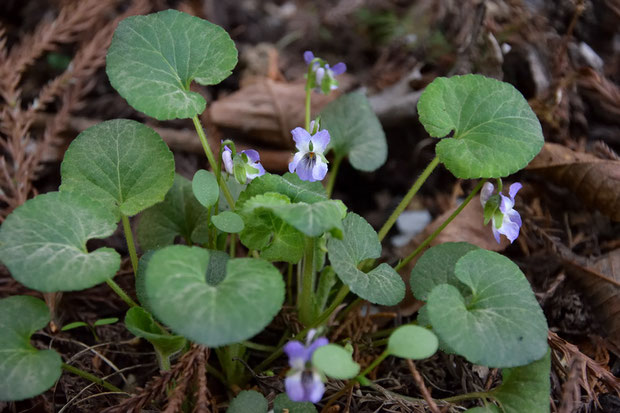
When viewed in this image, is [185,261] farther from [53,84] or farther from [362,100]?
[53,84]

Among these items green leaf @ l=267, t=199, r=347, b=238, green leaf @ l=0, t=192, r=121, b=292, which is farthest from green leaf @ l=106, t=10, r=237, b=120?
green leaf @ l=267, t=199, r=347, b=238

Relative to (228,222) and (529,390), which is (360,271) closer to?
(228,222)

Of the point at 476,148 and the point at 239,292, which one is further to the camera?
the point at 476,148

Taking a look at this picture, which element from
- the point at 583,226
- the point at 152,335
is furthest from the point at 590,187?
the point at 152,335

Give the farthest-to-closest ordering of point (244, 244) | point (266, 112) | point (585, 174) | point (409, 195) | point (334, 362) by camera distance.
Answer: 1. point (266, 112)
2. point (585, 174)
3. point (409, 195)
4. point (244, 244)
5. point (334, 362)

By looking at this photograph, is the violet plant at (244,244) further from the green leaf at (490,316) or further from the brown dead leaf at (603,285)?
the brown dead leaf at (603,285)

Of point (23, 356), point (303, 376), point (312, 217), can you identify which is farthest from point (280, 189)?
point (23, 356)

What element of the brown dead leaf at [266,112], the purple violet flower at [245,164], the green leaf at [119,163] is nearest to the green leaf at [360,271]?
the purple violet flower at [245,164]
